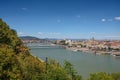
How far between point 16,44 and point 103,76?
388cm

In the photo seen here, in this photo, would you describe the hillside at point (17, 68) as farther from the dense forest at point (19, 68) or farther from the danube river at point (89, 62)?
the danube river at point (89, 62)

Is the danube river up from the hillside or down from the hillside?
down

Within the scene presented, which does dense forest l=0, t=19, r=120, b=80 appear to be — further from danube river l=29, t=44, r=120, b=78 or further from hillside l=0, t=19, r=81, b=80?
danube river l=29, t=44, r=120, b=78

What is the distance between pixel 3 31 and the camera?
10992 millimetres

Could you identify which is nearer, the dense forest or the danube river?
the dense forest

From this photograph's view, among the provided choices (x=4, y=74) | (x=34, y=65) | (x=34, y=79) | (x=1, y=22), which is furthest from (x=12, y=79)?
(x=1, y=22)

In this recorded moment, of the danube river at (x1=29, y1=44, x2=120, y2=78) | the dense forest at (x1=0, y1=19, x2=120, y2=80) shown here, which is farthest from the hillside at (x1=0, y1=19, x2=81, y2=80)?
the danube river at (x1=29, y1=44, x2=120, y2=78)

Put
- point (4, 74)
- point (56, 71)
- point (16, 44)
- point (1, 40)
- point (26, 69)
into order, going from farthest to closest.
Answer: point (16, 44)
point (1, 40)
point (26, 69)
point (56, 71)
point (4, 74)

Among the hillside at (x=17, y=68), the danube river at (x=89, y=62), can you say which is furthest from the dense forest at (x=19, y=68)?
the danube river at (x=89, y=62)

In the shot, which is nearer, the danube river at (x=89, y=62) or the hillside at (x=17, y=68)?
the hillside at (x=17, y=68)

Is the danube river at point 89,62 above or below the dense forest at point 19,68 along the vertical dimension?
below

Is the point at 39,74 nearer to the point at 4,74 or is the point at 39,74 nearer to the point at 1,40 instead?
the point at 1,40

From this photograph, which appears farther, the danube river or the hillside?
the danube river

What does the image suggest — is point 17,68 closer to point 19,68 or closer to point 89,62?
point 19,68
